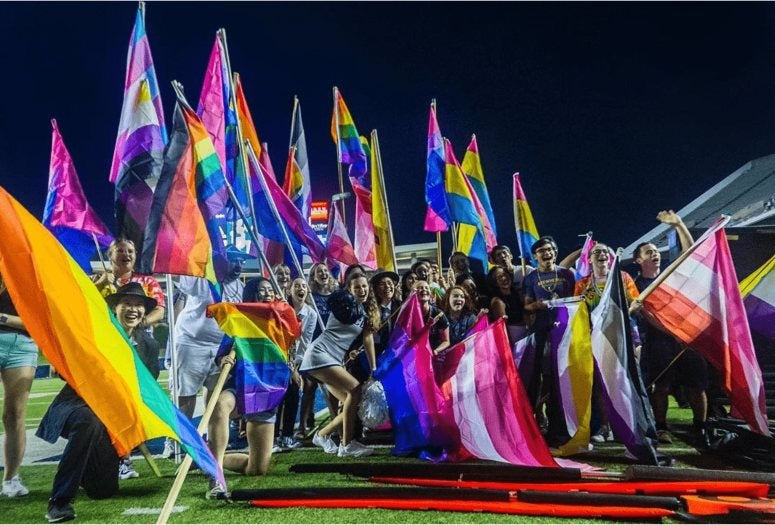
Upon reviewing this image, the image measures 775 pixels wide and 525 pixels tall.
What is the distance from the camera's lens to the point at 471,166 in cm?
1163

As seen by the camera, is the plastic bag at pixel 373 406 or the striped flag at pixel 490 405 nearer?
the striped flag at pixel 490 405

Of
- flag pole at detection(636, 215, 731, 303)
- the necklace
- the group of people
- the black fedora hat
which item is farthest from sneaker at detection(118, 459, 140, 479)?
flag pole at detection(636, 215, 731, 303)

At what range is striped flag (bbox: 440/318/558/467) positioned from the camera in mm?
4953

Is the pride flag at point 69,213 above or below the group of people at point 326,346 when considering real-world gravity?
above

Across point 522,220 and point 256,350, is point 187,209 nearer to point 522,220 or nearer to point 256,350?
point 256,350

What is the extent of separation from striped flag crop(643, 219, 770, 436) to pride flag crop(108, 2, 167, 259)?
19.2 ft

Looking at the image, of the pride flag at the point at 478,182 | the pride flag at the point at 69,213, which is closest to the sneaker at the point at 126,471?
the pride flag at the point at 69,213

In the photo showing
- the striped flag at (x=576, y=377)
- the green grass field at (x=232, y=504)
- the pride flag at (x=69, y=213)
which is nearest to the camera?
the green grass field at (x=232, y=504)

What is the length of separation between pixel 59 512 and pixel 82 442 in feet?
1.69

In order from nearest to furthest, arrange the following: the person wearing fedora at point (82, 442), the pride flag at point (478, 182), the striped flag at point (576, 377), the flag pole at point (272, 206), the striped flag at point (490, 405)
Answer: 1. the person wearing fedora at point (82, 442)
2. the striped flag at point (490, 405)
3. the striped flag at point (576, 377)
4. the flag pole at point (272, 206)
5. the pride flag at point (478, 182)

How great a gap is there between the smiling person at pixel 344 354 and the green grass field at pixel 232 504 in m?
0.25

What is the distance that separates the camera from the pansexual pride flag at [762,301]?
19.6 feet

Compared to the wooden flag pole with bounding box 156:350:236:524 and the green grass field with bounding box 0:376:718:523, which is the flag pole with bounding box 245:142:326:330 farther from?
the wooden flag pole with bounding box 156:350:236:524

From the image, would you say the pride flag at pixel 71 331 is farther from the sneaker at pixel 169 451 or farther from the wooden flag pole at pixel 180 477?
the sneaker at pixel 169 451
